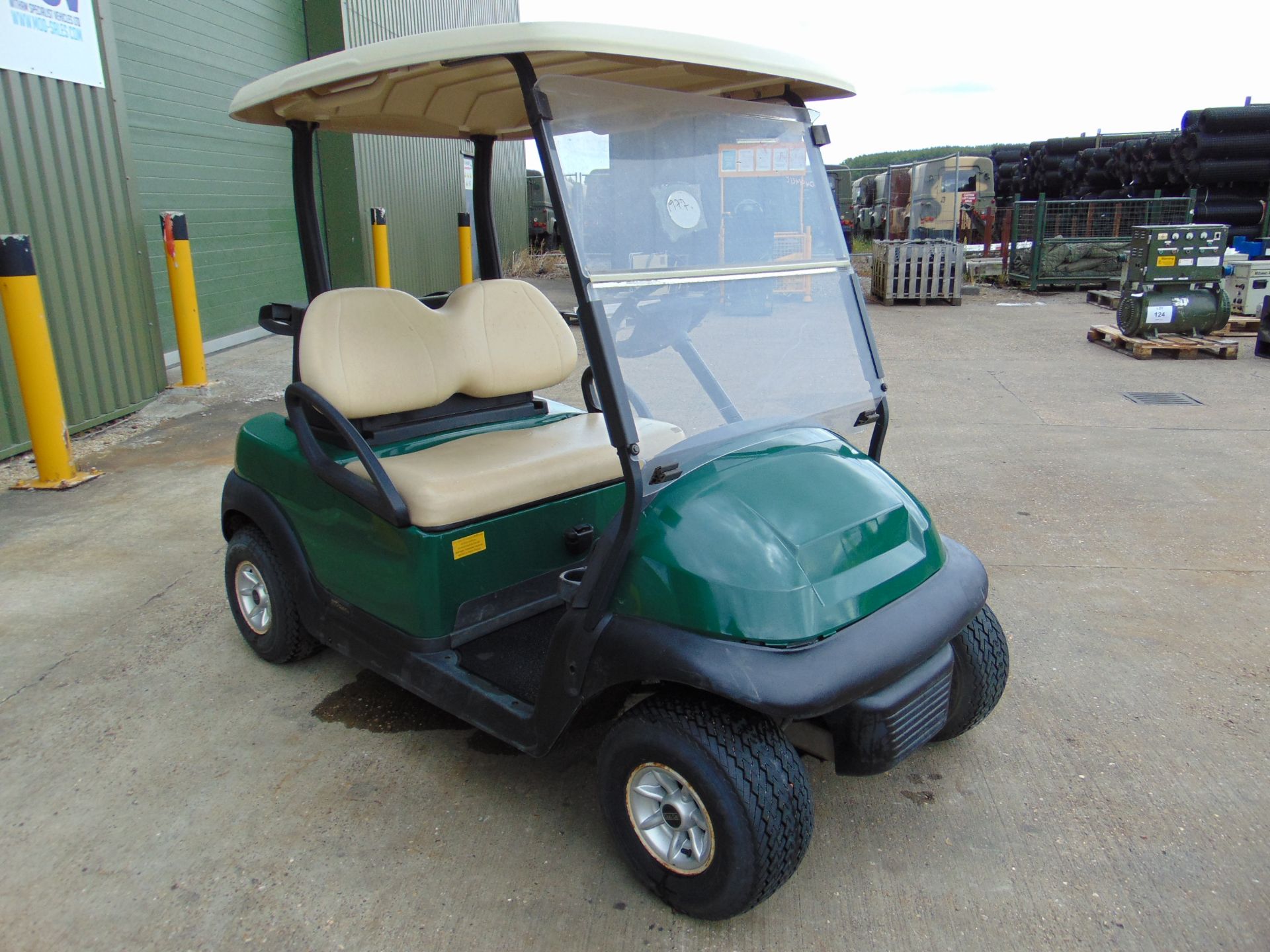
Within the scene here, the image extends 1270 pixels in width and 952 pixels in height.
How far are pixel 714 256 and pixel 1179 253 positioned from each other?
7.57 meters

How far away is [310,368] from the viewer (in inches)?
105

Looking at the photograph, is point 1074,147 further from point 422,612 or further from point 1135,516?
point 422,612

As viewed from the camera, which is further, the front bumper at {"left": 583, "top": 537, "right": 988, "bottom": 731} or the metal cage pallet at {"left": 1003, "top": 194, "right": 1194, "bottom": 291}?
the metal cage pallet at {"left": 1003, "top": 194, "right": 1194, "bottom": 291}

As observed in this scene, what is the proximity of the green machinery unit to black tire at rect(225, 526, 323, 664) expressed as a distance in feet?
25.9

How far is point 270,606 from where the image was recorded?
2.90m

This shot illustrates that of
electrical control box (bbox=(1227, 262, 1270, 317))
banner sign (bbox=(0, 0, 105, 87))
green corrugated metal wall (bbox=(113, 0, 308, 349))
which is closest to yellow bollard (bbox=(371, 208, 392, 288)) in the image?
green corrugated metal wall (bbox=(113, 0, 308, 349))

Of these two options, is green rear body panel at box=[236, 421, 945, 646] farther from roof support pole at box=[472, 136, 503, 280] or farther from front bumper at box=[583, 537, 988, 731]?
roof support pole at box=[472, 136, 503, 280]

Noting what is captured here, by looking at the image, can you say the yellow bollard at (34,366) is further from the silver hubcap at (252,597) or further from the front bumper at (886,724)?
the front bumper at (886,724)

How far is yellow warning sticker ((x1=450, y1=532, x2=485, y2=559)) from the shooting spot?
244 cm

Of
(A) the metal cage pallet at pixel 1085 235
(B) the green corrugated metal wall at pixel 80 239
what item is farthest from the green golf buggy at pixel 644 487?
(A) the metal cage pallet at pixel 1085 235

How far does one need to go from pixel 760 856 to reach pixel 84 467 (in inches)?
180

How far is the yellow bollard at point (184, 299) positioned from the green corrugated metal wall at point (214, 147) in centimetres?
37

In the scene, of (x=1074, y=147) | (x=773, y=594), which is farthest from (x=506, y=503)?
(x=1074, y=147)

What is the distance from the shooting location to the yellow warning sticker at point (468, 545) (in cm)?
244
